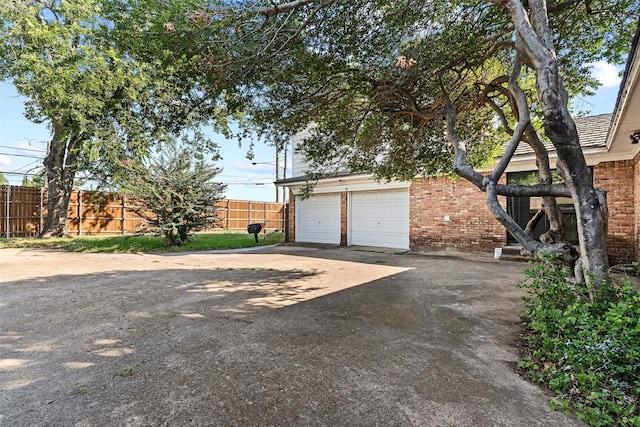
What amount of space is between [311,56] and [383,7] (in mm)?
1219

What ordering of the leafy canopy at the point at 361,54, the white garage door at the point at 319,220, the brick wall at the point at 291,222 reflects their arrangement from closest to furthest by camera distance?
the leafy canopy at the point at 361,54 < the white garage door at the point at 319,220 < the brick wall at the point at 291,222

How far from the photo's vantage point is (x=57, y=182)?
45.7ft

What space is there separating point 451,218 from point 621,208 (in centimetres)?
407

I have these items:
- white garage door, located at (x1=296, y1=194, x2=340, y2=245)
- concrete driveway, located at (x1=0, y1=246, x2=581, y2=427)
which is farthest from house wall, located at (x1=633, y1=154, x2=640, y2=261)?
white garage door, located at (x1=296, y1=194, x2=340, y2=245)

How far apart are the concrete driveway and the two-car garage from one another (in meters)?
5.90

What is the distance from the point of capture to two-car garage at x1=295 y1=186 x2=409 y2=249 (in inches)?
466

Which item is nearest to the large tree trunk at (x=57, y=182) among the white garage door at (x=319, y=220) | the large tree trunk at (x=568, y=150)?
the white garage door at (x=319, y=220)

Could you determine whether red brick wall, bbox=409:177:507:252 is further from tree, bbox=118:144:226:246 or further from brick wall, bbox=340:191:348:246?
tree, bbox=118:144:226:246

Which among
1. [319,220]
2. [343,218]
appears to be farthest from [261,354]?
[319,220]

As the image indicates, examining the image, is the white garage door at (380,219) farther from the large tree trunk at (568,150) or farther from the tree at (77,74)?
the large tree trunk at (568,150)

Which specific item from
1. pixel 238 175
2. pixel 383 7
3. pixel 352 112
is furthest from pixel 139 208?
pixel 238 175

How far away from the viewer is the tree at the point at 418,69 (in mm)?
3385

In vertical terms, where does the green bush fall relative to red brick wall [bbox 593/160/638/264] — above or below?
below

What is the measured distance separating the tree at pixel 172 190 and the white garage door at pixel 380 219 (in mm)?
5909
